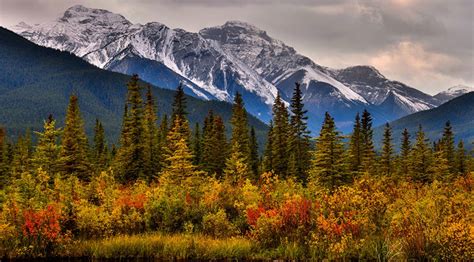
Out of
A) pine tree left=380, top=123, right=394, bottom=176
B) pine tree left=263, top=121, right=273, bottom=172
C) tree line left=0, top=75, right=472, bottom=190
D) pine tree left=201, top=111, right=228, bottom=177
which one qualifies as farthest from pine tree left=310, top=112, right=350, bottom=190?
pine tree left=380, top=123, right=394, bottom=176

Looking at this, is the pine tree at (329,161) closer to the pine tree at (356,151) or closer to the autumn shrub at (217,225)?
the autumn shrub at (217,225)

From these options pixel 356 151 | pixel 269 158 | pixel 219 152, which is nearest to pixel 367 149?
pixel 356 151

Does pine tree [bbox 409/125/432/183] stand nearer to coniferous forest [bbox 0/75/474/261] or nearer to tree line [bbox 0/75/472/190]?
tree line [bbox 0/75/472/190]

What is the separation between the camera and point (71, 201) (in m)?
21.4

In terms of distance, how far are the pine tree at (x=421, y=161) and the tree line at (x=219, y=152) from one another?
4.0 inches

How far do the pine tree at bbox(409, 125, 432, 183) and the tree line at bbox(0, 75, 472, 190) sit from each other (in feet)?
0.33

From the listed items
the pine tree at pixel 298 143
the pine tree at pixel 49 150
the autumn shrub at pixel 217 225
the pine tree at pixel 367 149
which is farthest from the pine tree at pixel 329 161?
the pine tree at pixel 367 149

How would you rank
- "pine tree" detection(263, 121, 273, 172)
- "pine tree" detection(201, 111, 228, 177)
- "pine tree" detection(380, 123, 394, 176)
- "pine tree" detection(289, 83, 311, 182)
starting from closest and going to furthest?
"pine tree" detection(289, 83, 311, 182)
"pine tree" detection(263, 121, 273, 172)
"pine tree" detection(380, 123, 394, 176)
"pine tree" detection(201, 111, 228, 177)

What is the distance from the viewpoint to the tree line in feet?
115

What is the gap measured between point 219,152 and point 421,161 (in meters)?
24.4

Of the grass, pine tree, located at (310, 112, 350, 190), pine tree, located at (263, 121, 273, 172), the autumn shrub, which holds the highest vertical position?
pine tree, located at (263, 121, 273, 172)

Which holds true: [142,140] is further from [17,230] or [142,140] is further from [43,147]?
[17,230]

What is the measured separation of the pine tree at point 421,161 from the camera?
54.0 meters

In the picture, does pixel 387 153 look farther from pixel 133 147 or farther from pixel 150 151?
pixel 133 147
